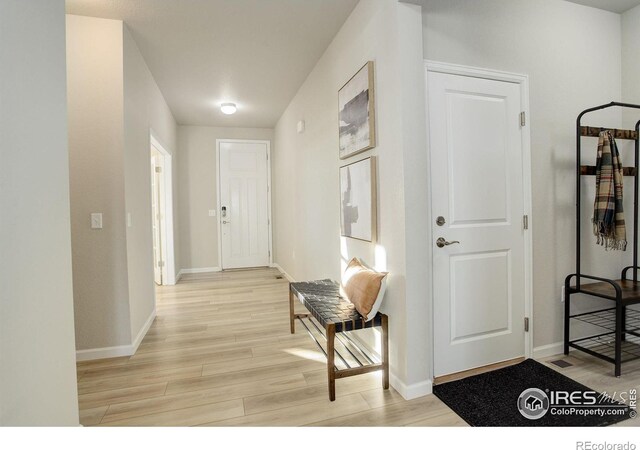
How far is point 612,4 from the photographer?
2.45 m

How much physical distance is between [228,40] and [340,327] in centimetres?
264

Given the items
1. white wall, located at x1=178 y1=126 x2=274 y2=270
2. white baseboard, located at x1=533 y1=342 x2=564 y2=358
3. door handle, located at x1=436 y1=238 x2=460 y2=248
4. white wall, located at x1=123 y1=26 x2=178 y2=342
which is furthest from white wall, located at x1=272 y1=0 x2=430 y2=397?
white wall, located at x1=178 y1=126 x2=274 y2=270

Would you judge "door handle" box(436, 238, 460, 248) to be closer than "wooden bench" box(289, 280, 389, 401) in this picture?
No

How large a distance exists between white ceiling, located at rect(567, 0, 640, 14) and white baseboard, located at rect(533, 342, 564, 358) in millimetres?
2561

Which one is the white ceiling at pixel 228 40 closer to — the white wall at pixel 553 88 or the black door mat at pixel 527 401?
the white wall at pixel 553 88

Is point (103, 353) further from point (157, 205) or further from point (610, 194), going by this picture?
point (610, 194)

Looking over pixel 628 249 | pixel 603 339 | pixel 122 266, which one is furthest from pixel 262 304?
pixel 628 249

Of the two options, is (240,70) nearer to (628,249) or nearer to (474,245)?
(474,245)

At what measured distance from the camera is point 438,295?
2031mm

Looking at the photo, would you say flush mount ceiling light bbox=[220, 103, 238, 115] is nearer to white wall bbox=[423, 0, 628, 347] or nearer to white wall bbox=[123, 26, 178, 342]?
white wall bbox=[123, 26, 178, 342]

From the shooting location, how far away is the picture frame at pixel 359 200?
7.23 feet

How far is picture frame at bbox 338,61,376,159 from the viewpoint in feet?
7.10

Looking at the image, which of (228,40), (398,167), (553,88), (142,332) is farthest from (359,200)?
(142,332)

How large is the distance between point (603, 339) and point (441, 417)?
1.81 metres
